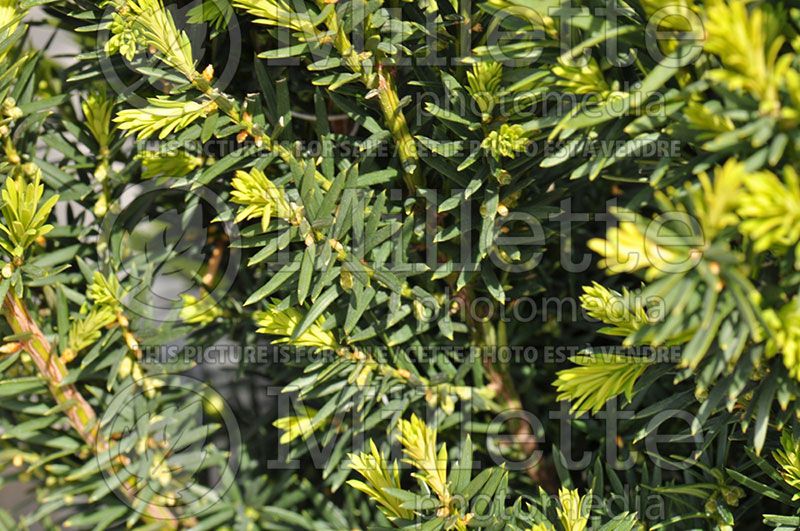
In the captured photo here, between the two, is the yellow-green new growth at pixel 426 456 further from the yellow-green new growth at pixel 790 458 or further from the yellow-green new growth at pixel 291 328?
the yellow-green new growth at pixel 790 458

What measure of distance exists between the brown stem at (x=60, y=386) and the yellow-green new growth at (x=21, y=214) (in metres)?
0.07

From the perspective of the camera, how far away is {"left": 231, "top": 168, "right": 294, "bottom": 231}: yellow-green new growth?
1.99 feet

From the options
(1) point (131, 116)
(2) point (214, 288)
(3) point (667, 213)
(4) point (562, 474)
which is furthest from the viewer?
(2) point (214, 288)

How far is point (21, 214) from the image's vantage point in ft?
2.15

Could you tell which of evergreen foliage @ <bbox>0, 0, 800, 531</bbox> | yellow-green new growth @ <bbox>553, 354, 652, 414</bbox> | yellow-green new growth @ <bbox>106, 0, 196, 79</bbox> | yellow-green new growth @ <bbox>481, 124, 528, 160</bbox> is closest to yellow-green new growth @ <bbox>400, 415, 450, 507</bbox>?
evergreen foliage @ <bbox>0, 0, 800, 531</bbox>

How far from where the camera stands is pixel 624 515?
63 centimetres

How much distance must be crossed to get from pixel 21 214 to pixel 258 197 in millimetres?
204

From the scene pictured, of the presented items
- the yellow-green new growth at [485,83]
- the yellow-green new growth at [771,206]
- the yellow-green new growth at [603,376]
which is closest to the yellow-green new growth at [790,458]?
the yellow-green new growth at [603,376]

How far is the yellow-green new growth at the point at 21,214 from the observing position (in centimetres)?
65

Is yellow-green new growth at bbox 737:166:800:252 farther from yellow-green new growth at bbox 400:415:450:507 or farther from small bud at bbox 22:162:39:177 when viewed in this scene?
small bud at bbox 22:162:39:177

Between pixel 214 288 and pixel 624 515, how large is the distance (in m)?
0.45

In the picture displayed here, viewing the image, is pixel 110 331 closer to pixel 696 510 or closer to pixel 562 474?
pixel 562 474

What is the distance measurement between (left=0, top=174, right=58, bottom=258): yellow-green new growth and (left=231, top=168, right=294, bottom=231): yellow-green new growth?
0.16 metres

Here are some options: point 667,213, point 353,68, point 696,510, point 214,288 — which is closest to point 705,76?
point 667,213
